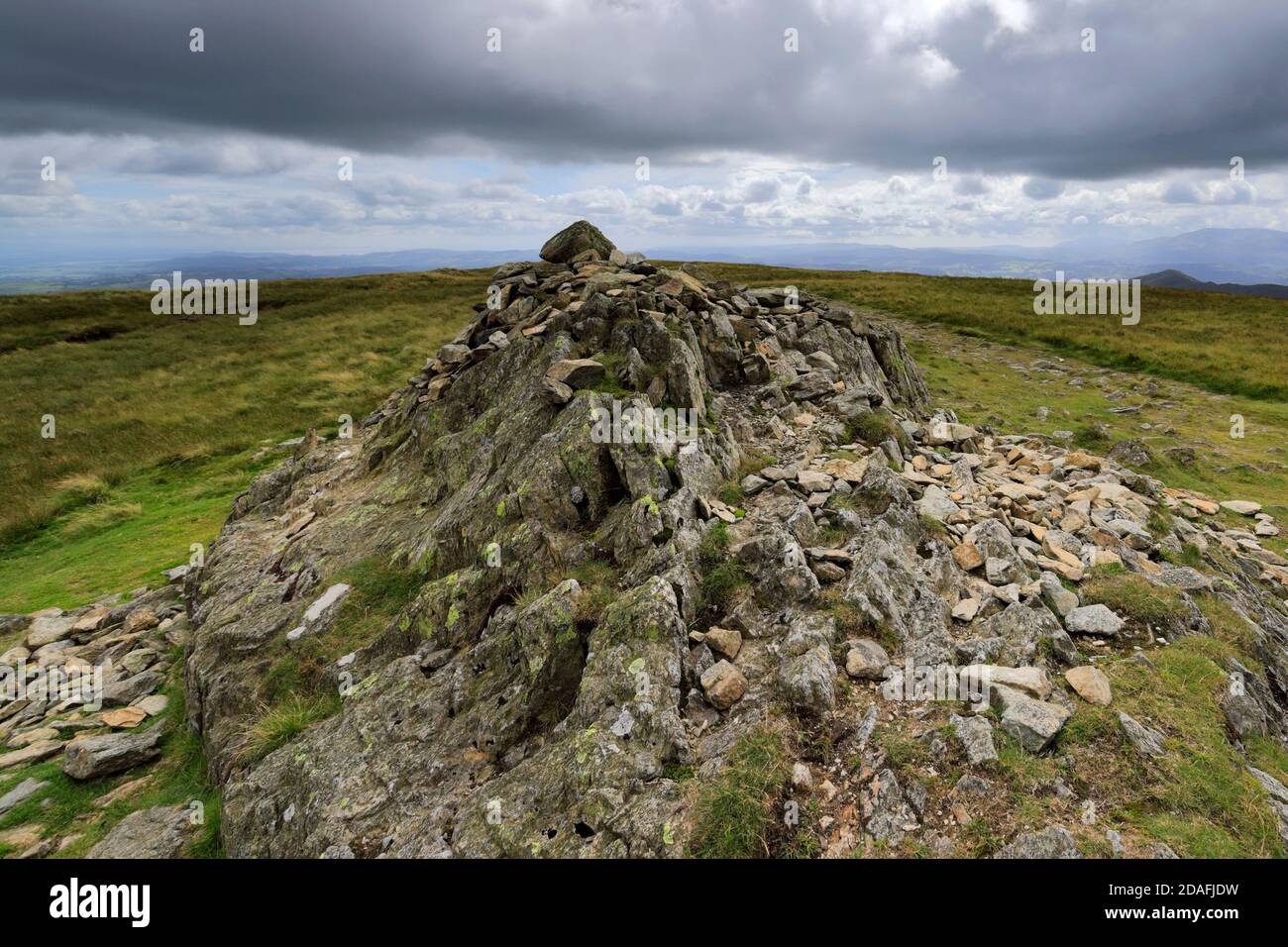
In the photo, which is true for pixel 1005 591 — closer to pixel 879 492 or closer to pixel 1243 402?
pixel 879 492

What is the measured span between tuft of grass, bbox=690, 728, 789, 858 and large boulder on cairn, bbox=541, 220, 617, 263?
1813cm

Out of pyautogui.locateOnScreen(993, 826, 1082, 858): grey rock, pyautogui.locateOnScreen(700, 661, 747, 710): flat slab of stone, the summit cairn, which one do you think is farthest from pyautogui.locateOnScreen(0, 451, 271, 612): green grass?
pyautogui.locateOnScreen(993, 826, 1082, 858): grey rock

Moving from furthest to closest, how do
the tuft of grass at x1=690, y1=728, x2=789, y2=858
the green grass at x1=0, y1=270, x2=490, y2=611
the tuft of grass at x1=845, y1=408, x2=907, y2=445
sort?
1. the green grass at x1=0, y1=270, x2=490, y2=611
2. the tuft of grass at x1=845, y1=408, x2=907, y2=445
3. the tuft of grass at x1=690, y1=728, x2=789, y2=858

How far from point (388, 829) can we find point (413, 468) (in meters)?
9.96

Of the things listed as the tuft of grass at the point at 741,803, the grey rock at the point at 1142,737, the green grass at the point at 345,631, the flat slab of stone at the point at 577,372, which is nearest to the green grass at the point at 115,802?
the green grass at the point at 345,631

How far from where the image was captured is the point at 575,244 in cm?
2147

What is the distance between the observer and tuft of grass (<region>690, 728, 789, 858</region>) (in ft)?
20.2

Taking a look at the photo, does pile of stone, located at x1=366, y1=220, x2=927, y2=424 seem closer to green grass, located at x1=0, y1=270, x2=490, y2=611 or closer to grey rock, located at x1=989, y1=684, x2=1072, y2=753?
grey rock, located at x1=989, y1=684, x2=1072, y2=753

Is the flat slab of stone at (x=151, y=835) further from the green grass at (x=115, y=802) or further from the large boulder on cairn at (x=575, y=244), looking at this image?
the large boulder on cairn at (x=575, y=244)

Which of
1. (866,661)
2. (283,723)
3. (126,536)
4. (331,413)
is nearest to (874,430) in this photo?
(866,661)

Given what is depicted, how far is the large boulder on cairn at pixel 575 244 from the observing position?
2136 centimetres

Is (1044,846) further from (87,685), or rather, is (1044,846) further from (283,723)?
(87,685)

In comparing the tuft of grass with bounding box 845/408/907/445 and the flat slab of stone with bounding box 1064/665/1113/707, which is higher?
the tuft of grass with bounding box 845/408/907/445

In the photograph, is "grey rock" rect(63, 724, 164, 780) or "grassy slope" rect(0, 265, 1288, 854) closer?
"grassy slope" rect(0, 265, 1288, 854)
